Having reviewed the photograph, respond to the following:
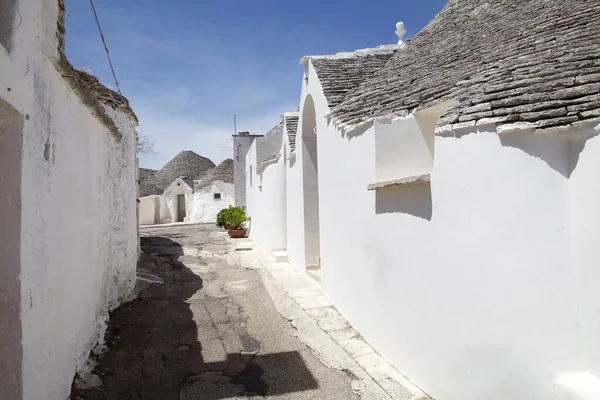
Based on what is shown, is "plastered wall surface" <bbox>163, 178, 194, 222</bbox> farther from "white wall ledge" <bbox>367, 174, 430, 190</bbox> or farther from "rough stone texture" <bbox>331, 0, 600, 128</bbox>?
"white wall ledge" <bbox>367, 174, 430, 190</bbox>

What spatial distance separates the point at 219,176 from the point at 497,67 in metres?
28.8

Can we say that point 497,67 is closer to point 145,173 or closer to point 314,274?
point 314,274

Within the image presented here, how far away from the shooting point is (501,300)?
341 cm

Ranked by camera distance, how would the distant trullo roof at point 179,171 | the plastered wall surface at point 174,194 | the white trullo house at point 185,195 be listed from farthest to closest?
the distant trullo roof at point 179,171
the plastered wall surface at point 174,194
the white trullo house at point 185,195

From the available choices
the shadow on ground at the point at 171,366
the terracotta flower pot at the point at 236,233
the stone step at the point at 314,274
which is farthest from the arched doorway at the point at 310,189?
the terracotta flower pot at the point at 236,233

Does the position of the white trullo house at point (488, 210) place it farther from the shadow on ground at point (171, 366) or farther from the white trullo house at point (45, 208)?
the white trullo house at point (45, 208)

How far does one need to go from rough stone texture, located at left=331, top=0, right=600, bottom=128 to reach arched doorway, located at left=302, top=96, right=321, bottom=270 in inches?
100

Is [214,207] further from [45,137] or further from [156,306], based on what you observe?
[45,137]

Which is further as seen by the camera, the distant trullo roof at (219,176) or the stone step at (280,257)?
the distant trullo roof at (219,176)

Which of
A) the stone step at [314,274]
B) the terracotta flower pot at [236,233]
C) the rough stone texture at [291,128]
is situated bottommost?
the stone step at [314,274]

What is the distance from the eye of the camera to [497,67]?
168 inches

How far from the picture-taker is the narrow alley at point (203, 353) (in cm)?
441

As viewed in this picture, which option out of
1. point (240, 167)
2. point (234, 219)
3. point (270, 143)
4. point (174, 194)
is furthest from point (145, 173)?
point (270, 143)

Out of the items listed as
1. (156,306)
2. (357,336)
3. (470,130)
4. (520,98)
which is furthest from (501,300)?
(156,306)
